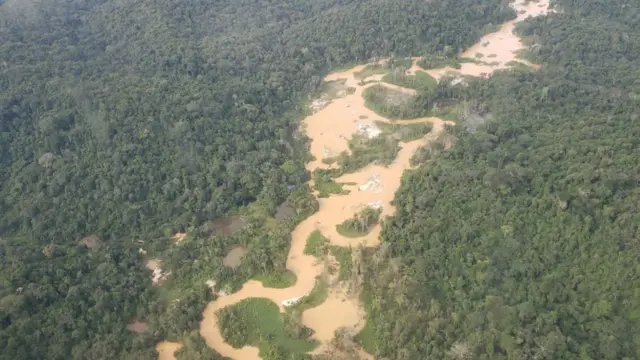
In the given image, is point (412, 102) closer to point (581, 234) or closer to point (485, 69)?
point (485, 69)

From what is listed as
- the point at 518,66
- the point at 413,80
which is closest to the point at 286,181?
the point at 413,80

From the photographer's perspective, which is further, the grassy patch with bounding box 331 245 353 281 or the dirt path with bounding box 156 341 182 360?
the grassy patch with bounding box 331 245 353 281

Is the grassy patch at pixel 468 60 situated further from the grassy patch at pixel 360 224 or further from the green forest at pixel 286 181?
the grassy patch at pixel 360 224

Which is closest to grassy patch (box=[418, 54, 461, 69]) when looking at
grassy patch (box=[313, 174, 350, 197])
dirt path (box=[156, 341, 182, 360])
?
grassy patch (box=[313, 174, 350, 197])

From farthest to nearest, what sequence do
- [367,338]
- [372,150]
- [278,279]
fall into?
[372,150] < [278,279] < [367,338]

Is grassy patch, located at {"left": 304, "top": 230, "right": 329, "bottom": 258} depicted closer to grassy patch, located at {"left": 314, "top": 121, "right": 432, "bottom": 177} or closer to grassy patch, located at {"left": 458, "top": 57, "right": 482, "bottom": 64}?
grassy patch, located at {"left": 314, "top": 121, "right": 432, "bottom": 177}

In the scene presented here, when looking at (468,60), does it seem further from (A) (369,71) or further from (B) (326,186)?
(B) (326,186)
